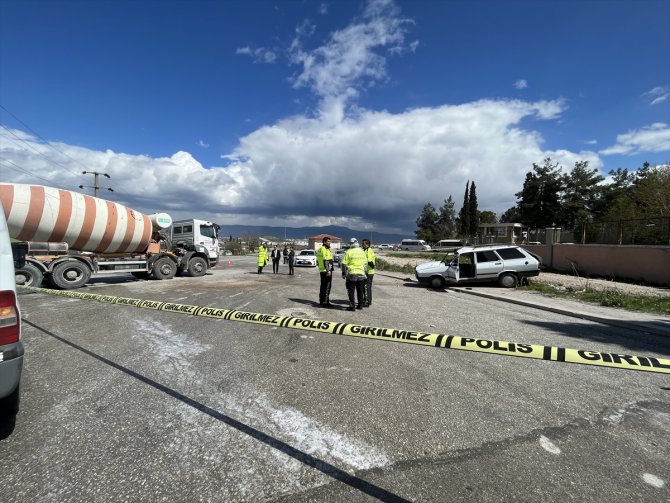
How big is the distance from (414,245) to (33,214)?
6771 centimetres

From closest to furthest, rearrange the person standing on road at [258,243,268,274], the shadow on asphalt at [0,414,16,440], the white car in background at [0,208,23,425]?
the white car in background at [0,208,23,425]
the shadow on asphalt at [0,414,16,440]
the person standing on road at [258,243,268,274]

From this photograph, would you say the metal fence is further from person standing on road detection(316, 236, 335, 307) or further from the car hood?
person standing on road detection(316, 236, 335, 307)

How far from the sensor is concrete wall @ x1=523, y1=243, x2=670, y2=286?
14344mm

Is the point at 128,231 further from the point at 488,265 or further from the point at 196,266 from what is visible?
the point at 488,265

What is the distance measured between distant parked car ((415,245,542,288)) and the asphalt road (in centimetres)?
784

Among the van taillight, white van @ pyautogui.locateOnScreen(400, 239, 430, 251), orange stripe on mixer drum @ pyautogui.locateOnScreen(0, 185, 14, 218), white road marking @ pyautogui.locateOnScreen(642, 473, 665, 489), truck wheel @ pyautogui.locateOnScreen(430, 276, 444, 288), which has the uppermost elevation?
orange stripe on mixer drum @ pyautogui.locateOnScreen(0, 185, 14, 218)

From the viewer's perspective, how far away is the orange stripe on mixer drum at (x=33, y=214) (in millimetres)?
11047

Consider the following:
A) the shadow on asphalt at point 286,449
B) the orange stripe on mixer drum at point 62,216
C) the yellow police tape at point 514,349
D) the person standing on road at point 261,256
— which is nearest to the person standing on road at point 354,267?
the yellow police tape at point 514,349

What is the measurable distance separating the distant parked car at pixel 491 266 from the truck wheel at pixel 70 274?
13.2 metres

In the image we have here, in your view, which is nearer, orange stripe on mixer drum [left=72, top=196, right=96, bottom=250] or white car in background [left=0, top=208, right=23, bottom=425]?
white car in background [left=0, top=208, right=23, bottom=425]

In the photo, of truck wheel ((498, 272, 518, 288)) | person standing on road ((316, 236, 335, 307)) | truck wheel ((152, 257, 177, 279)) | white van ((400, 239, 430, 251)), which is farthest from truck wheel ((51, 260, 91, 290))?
white van ((400, 239, 430, 251))

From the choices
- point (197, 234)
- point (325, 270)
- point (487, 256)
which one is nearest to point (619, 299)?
point (487, 256)

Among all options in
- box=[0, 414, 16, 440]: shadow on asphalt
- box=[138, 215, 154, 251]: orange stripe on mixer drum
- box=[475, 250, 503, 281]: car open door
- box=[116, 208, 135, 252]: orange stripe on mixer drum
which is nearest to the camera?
box=[0, 414, 16, 440]: shadow on asphalt

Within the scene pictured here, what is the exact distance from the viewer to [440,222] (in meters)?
90.2
